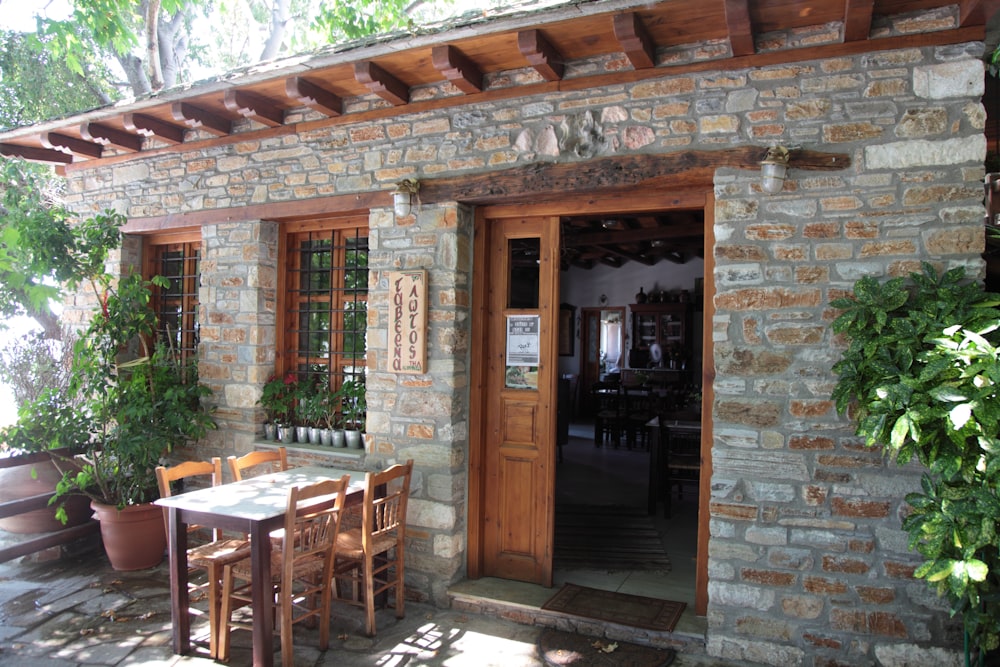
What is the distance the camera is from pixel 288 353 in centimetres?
526

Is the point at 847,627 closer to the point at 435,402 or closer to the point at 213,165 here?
the point at 435,402

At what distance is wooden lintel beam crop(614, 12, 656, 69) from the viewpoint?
3305 millimetres

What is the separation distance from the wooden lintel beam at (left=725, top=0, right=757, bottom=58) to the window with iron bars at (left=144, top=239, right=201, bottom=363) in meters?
4.43

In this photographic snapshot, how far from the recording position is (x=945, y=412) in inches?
97.3

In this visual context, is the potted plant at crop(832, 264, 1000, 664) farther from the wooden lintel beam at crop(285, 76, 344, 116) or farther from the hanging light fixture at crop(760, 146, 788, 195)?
the wooden lintel beam at crop(285, 76, 344, 116)

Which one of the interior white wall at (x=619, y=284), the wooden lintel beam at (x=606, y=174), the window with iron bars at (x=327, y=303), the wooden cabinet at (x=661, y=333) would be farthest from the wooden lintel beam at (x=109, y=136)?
the interior white wall at (x=619, y=284)

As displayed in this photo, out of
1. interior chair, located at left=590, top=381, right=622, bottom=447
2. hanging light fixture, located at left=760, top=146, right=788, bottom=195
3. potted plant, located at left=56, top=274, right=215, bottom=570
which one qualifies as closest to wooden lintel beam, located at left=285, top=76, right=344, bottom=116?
potted plant, located at left=56, top=274, right=215, bottom=570

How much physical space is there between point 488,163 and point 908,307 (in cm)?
247

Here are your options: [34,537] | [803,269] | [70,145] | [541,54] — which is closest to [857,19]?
[803,269]

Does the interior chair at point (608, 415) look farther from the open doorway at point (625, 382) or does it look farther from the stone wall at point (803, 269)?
the stone wall at point (803, 269)

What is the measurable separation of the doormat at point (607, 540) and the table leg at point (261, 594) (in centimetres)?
205

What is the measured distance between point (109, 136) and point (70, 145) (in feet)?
1.63

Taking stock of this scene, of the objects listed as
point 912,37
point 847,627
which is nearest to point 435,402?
point 847,627

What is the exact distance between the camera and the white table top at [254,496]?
3363mm
